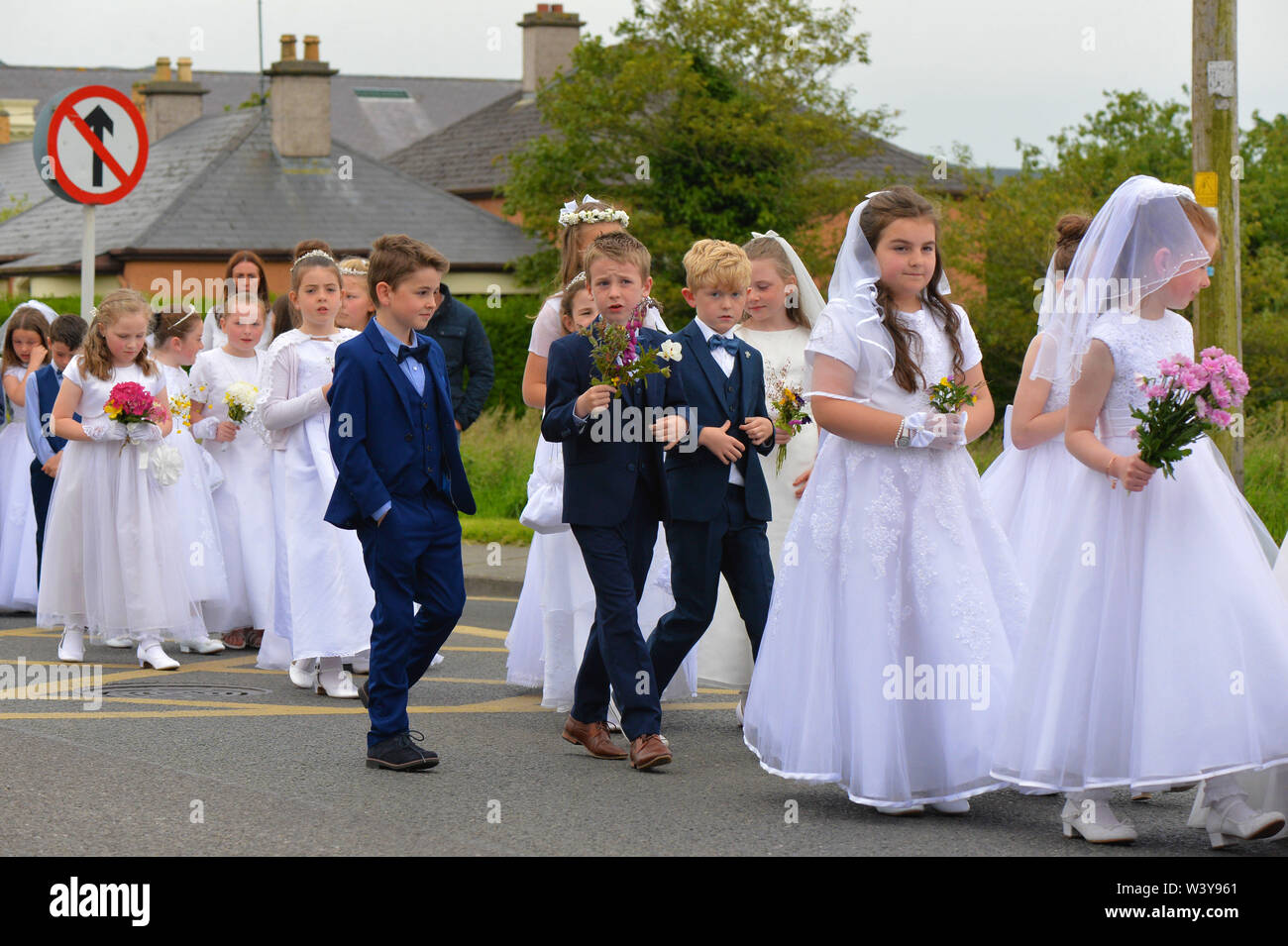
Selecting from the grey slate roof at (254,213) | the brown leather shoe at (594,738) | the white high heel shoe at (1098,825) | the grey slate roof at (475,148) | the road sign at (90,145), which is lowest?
the brown leather shoe at (594,738)

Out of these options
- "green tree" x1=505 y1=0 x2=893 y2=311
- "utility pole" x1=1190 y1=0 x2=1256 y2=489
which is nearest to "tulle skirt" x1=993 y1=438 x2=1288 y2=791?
"utility pole" x1=1190 y1=0 x2=1256 y2=489

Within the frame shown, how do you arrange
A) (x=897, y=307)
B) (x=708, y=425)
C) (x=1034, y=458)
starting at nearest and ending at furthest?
(x=897, y=307) → (x=708, y=425) → (x=1034, y=458)

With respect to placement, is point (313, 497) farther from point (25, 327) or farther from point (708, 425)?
point (25, 327)

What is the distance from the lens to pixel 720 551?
23.9 ft

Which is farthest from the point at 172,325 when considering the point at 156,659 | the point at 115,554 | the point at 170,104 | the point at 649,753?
the point at 170,104

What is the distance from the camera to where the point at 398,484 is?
701cm

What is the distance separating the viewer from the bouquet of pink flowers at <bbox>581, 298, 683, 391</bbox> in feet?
22.3

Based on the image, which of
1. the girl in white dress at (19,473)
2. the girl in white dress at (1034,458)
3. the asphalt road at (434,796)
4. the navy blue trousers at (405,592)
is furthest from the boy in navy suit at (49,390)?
the girl in white dress at (1034,458)

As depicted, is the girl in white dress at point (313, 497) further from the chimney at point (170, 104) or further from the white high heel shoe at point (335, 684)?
the chimney at point (170, 104)

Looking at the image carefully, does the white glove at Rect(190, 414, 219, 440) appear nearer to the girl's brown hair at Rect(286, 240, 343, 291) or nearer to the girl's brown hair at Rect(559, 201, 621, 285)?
the girl's brown hair at Rect(286, 240, 343, 291)

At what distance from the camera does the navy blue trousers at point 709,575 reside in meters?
7.20

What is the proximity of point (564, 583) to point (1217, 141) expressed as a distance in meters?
6.94

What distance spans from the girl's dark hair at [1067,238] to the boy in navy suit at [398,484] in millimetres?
2768

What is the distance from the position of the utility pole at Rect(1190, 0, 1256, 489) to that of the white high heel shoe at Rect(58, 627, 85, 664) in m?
7.90
